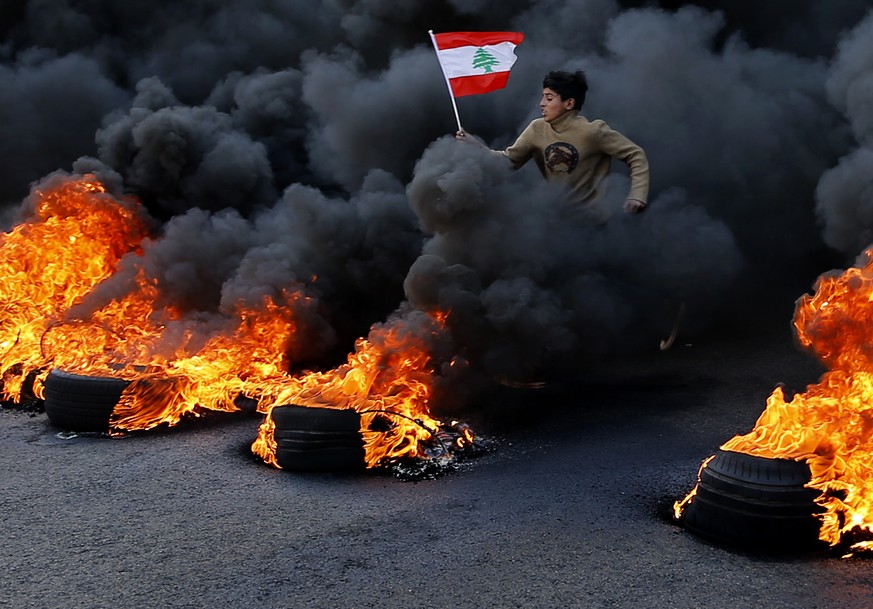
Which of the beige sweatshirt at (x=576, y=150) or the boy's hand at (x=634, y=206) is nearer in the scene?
the boy's hand at (x=634, y=206)

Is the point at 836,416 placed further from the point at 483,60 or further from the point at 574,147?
the point at 483,60

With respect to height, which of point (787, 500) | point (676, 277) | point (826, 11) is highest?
point (826, 11)

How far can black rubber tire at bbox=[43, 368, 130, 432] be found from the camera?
647 centimetres

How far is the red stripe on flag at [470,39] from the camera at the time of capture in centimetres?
755

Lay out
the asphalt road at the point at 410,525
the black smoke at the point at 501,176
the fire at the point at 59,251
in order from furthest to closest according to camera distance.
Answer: the fire at the point at 59,251, the black smoke at the point at 501,176, the asphalt road at the point at 410,525

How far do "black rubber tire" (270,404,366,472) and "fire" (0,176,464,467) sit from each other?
7 cm

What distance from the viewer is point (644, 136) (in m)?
9.62

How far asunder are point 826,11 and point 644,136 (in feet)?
10.2

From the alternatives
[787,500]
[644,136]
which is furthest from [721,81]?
[787,500]

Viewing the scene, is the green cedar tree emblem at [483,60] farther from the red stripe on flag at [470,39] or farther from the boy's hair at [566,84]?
the boy's hair at [566,84]

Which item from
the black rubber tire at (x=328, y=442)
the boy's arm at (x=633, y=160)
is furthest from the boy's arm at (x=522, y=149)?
the black rubber tire at (x=328, y=442)

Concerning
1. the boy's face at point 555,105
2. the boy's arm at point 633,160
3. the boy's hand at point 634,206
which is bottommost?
the boy's hand at point 634,206

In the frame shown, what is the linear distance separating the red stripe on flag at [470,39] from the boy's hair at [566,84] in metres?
0.98

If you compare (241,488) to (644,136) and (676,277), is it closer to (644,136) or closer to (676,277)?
(676,277)
